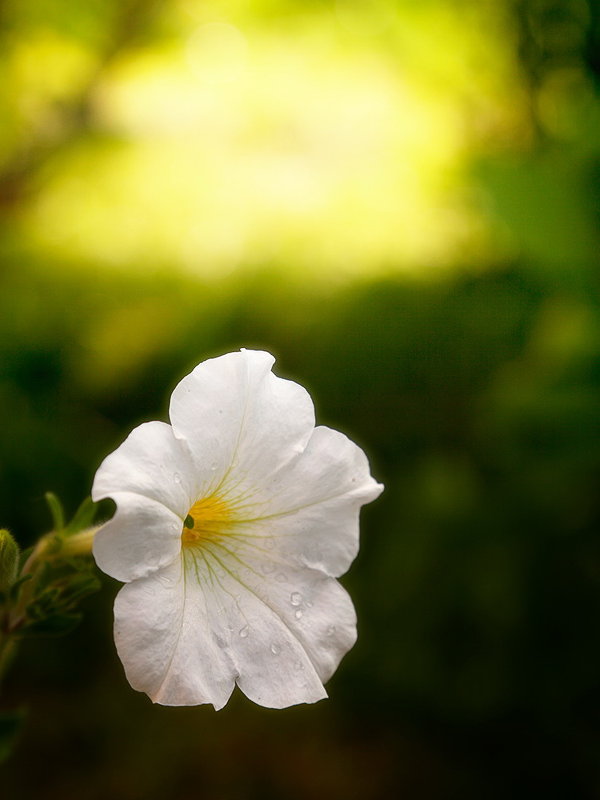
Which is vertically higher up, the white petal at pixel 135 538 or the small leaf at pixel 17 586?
the white petal at pixel 135 538

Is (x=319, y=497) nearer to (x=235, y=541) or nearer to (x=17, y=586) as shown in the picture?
(x=235, y=541)

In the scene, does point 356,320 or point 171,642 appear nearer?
point 171,642

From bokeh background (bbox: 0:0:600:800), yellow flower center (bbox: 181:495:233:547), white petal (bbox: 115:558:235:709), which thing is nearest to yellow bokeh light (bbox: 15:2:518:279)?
bokeh background (bbox: 0:0:600:800)

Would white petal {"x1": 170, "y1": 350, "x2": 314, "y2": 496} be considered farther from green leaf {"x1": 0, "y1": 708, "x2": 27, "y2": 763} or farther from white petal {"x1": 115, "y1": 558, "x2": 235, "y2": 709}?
green leaf {"x1": 0, "y1": 708, "x2": 27, "y2": 763}

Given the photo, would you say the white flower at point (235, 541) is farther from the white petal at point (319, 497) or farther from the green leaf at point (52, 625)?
the green leaf at point (52, 625)

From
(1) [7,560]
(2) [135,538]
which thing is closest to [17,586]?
(1) [7,560]

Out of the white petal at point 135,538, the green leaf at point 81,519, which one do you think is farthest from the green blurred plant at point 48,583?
the white petal at point 135,538

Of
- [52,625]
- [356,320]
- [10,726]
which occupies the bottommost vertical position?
[356,320]

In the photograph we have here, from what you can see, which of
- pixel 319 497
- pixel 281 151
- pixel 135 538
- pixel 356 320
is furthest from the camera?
pixel 281 151
